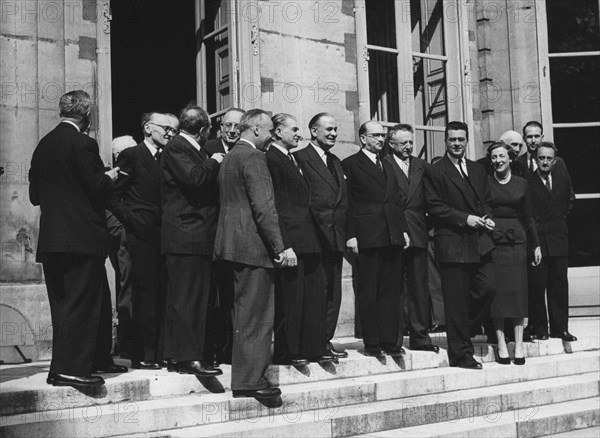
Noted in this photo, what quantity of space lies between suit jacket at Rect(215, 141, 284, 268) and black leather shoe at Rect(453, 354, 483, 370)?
216cm

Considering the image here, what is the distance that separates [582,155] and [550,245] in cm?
242

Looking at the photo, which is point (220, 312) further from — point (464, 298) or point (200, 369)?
point (464, 298)

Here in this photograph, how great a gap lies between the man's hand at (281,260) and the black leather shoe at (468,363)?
6.79 feet

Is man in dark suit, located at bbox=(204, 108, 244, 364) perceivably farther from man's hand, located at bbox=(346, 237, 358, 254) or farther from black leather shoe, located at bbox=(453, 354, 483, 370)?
black leather shoe, located at bbox=(453, 354, 483, 370)

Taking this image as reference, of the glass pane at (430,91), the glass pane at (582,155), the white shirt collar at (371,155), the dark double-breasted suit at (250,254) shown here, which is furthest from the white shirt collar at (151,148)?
the glass pane at (582,155)

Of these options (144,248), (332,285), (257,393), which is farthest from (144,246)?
(332,285)

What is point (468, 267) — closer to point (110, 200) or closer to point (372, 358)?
point (372, 358)

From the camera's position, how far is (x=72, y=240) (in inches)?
204

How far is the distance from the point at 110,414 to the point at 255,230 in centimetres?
144

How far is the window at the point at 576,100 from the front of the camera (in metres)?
9.87

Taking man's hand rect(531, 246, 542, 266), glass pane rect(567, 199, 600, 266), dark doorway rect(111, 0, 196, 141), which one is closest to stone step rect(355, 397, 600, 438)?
man's hand rect(531, 246, 542, 266)

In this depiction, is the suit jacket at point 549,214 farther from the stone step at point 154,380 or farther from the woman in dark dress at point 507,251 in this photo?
the stone step at point 154,380

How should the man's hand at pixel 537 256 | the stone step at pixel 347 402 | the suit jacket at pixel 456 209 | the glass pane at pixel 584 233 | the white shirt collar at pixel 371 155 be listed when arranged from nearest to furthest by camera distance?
the stone step at pixel 347 402 → the suit jacket at pixel 456 209 → the white shirt collar at pixel 371 155 → the man's hand at pixel 537 256 → the glass pane at pixel 584 233

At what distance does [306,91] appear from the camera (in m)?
8.67
